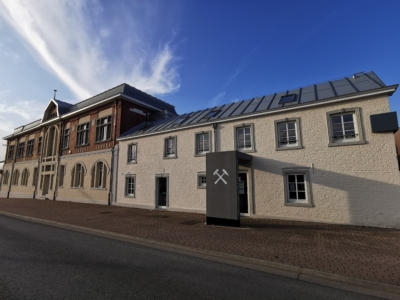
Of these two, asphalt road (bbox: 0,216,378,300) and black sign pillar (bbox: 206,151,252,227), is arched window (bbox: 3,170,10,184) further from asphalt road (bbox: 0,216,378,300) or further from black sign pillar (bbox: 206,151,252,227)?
black sign pillar (bbox: 206,151,252,227)

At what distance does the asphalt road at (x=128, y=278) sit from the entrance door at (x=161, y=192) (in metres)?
9.50

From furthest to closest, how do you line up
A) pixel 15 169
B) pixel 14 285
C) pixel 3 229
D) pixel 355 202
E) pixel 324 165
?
pixel 15 169
pixel 324 165
pixel 355 202
pixel 3 229
pixel 14 285

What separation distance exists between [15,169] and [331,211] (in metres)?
42.4

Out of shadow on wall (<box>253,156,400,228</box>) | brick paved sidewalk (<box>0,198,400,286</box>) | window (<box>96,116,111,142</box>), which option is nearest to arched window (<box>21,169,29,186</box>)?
window (<box>96,116,111,142</box>)

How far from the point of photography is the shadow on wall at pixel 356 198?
30.0ft

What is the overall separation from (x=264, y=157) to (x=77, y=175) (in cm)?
1976

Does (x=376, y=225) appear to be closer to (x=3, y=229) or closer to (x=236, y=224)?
(x=236, y=224)

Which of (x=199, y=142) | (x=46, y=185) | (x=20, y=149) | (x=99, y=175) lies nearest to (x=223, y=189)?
(x=199, y=142)

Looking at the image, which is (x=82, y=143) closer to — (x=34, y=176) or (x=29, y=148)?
(x=34, y=176)

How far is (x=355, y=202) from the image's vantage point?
9742 millimetres

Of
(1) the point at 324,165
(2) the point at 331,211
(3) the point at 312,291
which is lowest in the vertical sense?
(3) the point at 312,291

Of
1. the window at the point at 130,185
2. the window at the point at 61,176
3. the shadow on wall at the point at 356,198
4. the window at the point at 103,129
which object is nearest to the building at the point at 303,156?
the shadow on wall at the point at 356,198

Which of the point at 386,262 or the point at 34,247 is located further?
the point at 34,247

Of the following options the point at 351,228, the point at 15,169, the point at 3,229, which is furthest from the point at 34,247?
the point at 15,169
